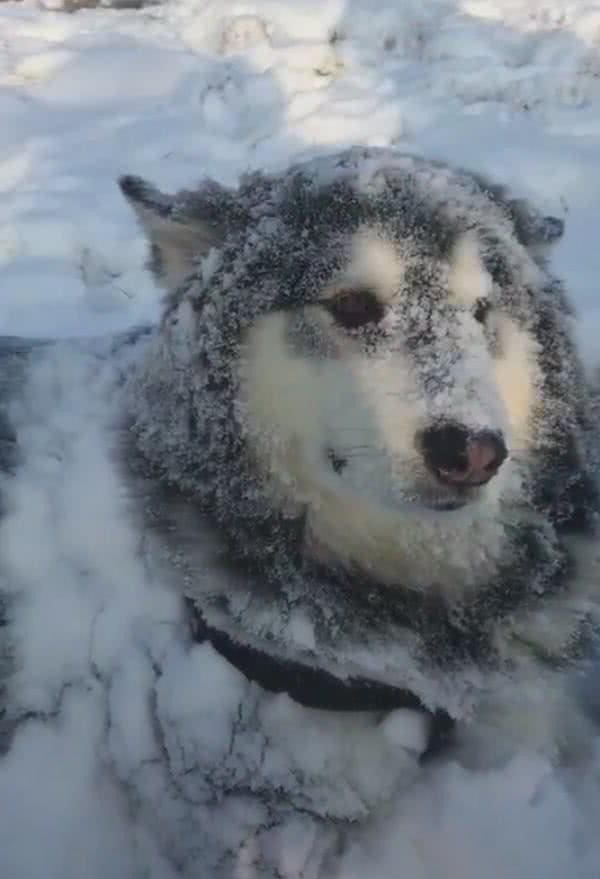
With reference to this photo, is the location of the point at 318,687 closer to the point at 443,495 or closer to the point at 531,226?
the point at 443,495

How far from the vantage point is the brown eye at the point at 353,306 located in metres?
2.32

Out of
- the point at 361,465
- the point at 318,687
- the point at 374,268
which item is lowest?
the point at 318,687

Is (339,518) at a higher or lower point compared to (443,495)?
lower

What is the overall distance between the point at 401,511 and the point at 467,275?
451 mm

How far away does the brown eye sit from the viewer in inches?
91.3

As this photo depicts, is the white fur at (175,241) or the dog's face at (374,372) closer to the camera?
the dog's face at (374,372)

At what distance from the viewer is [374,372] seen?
225cm

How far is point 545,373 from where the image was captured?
92.5 inches

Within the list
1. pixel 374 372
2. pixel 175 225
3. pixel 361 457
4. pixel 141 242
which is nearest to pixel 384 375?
pixel 374 372

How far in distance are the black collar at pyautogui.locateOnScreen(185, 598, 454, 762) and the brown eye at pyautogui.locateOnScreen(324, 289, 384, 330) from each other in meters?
0.60

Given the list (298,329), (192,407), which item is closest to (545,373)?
(298,329)

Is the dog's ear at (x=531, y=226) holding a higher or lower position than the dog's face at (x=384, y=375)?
higher

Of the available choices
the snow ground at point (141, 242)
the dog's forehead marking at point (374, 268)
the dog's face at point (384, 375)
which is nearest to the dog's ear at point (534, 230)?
the dog's face at point (384, 375)

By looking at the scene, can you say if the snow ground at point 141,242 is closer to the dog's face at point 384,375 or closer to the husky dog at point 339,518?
the husky dog at point 339,518
